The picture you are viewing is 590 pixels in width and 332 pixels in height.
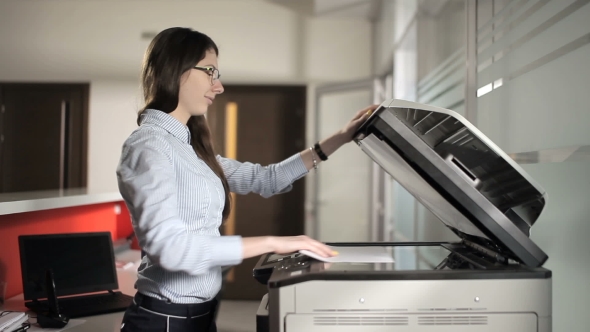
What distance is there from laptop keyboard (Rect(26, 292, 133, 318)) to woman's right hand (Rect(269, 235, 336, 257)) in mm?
820

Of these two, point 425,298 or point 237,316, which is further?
point 237,316

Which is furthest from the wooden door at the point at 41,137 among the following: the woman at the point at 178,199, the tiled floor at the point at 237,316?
the woman at the point at 178,199

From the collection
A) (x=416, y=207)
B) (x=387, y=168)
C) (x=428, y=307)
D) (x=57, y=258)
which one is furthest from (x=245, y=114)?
(x=428, y=307)

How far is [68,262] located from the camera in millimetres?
1980

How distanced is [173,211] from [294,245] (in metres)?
0.26

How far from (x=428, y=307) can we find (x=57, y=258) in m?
1.46

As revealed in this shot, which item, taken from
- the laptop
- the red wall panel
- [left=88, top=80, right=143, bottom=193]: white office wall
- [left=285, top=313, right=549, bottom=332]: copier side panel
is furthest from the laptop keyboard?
[left=88, top=80, right=143, bottom=193]: white office wall

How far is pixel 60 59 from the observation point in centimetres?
496

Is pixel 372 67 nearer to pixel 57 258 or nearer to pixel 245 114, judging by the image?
pixel 245 114

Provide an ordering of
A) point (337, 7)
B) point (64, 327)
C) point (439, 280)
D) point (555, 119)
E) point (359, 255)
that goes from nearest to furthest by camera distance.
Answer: point (439, 280)
point (359, 255)
point (555, 119)
point (64, 327)
point (337, 7)

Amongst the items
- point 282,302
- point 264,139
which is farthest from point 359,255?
point 264,139

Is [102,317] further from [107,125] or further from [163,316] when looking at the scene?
[107,125]

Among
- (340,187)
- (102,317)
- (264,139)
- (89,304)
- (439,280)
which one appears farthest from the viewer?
(264,139)

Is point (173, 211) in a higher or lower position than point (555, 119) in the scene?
lower
